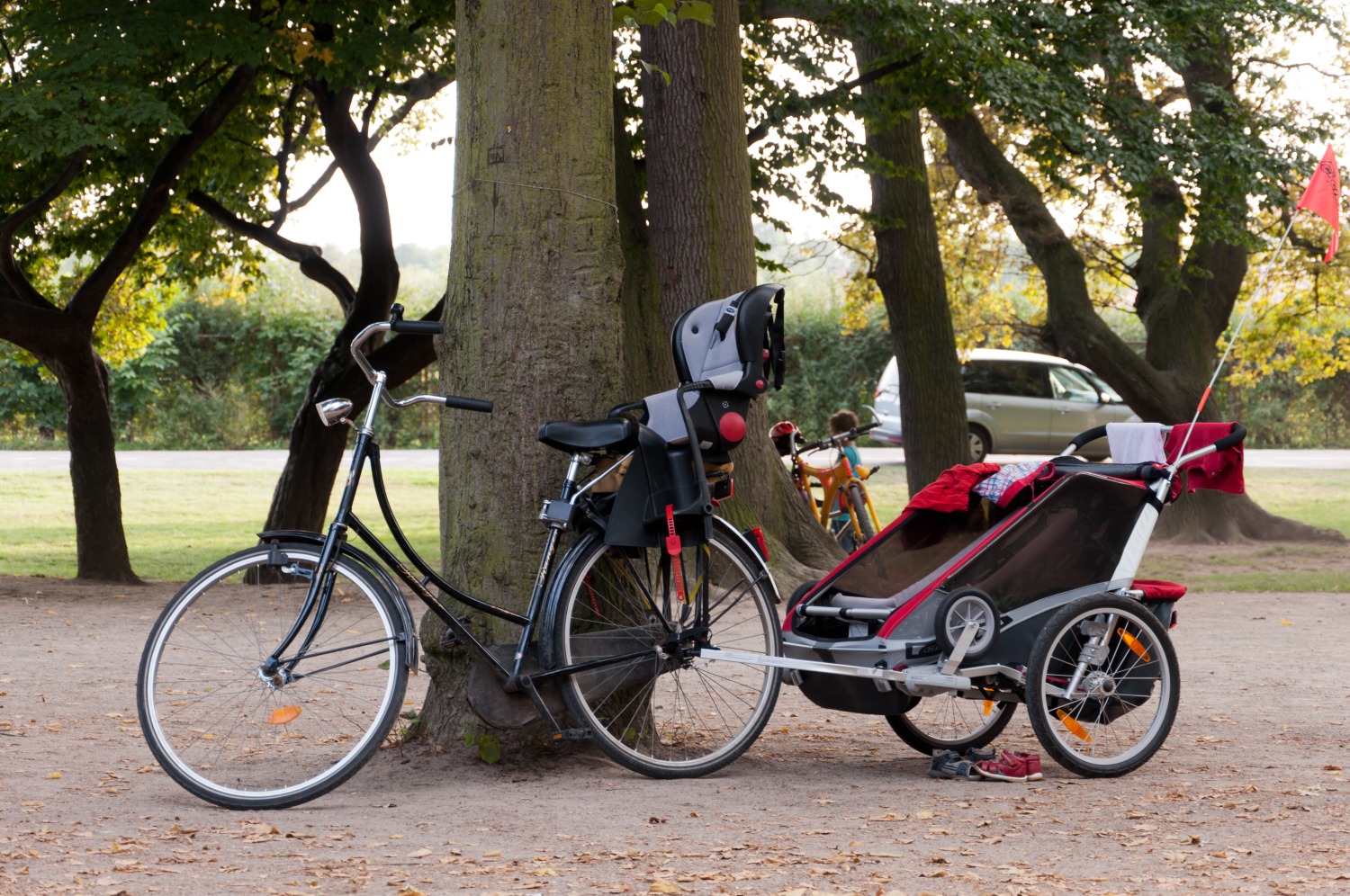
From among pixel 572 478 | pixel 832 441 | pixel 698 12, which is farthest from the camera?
pixel 832 441

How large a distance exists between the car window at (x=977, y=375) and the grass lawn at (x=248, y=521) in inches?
78.6

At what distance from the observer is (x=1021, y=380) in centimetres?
2403

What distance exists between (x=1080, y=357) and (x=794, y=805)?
39.0 ft

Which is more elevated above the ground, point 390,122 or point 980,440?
point 390,122

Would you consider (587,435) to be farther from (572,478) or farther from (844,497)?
(844,497)

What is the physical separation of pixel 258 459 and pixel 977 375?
13.0 m

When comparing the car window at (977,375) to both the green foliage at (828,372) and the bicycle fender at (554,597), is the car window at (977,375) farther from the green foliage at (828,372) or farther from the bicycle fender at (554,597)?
the bicycle fender at (554,597)

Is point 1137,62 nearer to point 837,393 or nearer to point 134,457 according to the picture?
point 837,393

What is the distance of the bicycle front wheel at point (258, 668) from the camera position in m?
3.96

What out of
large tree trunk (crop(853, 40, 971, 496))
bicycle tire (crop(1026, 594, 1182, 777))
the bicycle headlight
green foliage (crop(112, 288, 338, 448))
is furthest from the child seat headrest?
green foliage (crop(112, 288, 338, 448))

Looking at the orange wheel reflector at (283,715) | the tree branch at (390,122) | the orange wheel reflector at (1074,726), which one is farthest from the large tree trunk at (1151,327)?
the orange wheel reflector at (283,715)

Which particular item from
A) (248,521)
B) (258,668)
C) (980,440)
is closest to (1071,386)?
(980,440)

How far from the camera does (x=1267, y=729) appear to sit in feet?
18.2

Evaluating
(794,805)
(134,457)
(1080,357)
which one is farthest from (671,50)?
(134,457)
